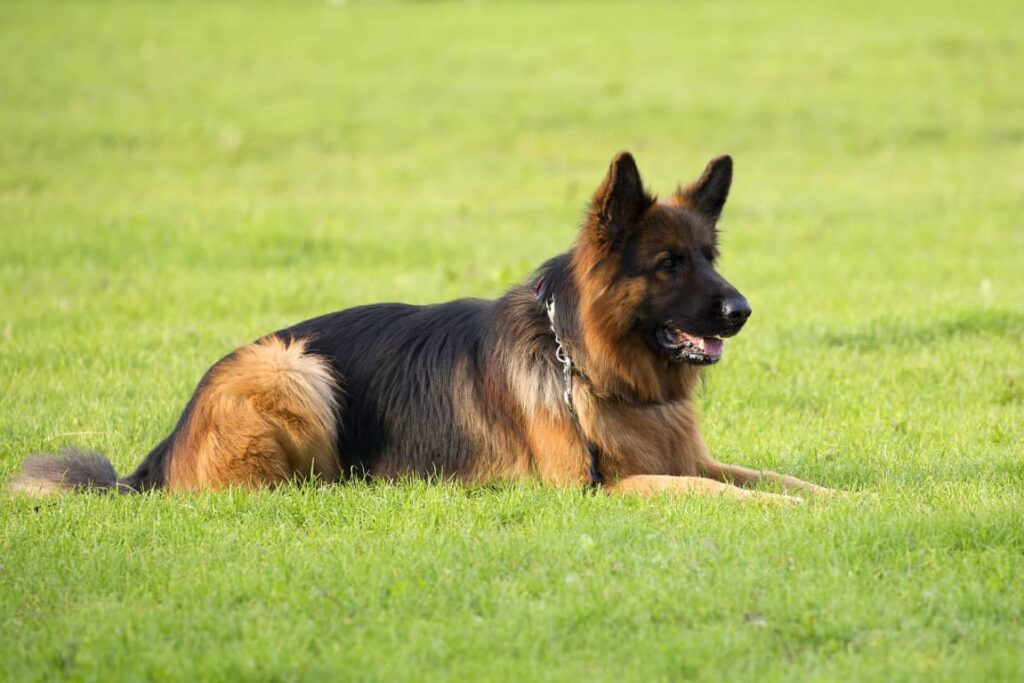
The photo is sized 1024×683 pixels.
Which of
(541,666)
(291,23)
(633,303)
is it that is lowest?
(541,666)

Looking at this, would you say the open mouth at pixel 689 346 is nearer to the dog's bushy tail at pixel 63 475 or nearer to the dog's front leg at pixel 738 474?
the dog's front leg at pixel 738 474

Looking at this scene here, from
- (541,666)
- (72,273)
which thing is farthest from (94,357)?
(541,666)

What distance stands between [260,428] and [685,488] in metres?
2.35

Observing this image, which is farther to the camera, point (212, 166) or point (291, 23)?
point (291, 23)

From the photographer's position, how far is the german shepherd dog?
6.60 metres

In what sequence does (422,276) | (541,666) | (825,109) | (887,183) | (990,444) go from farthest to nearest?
(825,109) < (887,183) < (422,276) < (990,444) < (541,666)

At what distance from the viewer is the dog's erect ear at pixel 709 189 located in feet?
23.0

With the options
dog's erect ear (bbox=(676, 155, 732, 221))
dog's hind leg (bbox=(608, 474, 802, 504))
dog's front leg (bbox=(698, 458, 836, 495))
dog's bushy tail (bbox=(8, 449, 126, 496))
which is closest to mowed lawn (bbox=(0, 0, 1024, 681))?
dog's hind leg (bbox=(608, 474, 802, 504))

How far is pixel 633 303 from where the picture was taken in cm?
659

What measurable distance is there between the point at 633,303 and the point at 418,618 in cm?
226

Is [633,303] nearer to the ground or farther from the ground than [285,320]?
farther from the ground

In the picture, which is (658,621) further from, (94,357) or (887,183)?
(887,183)

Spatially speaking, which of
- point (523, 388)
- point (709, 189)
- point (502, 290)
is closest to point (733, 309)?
point (709, 189)

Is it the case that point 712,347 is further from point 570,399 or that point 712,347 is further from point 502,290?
point 502,290
